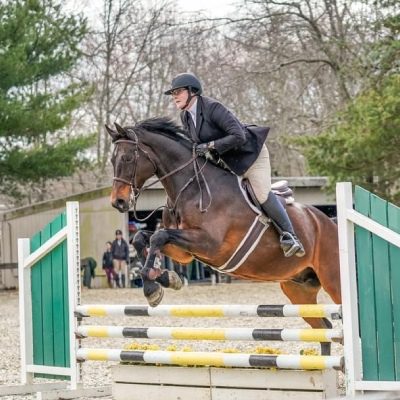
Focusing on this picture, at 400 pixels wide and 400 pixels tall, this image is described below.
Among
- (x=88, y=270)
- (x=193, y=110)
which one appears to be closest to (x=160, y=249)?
(x=193, y=110)

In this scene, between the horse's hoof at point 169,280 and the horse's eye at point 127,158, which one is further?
the horse's eye at point 127,158

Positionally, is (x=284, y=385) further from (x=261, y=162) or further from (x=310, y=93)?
(x=310, y=93)

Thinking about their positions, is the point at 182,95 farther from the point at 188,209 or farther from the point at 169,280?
the point at 169,280

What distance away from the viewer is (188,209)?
7.17 m

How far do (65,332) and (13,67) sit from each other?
18.1 metres

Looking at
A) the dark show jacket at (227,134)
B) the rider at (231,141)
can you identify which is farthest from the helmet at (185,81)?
the dark show jacket at (227,134)

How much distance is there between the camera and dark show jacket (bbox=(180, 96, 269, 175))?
7211 millimetres

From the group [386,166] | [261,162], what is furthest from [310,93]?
[261,162]

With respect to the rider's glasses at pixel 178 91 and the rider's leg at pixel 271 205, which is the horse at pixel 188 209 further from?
the rider's glasses at pixel 178 91

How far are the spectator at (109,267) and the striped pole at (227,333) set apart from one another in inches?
775

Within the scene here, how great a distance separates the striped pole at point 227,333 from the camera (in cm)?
628

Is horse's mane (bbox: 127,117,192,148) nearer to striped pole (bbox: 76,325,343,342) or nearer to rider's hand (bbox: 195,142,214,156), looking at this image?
rider's hand (bbox: 195,142,214,156)

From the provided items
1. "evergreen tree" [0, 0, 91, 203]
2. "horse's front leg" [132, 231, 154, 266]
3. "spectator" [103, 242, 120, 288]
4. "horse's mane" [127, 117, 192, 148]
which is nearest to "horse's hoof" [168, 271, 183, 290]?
"horse's front leg" [132, 231, 154, 266]

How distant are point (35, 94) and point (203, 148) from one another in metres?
19.8
